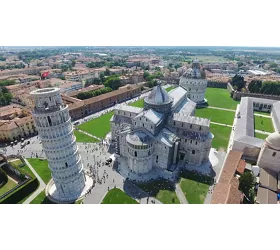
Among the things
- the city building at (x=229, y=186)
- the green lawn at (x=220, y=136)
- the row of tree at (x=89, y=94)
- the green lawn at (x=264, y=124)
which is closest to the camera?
the city building at (x=229, y=186)

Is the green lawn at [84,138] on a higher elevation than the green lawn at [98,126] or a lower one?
higher

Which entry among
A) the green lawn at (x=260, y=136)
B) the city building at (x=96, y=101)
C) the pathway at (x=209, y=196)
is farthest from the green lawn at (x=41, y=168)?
the green lawn at (x=260, y=136)

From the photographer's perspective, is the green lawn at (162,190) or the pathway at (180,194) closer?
the pathway at (180,194)

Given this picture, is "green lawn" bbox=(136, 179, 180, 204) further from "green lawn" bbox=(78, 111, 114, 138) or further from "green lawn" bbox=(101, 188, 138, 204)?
"green lawn" bbox=(78, 111, 114, 138)

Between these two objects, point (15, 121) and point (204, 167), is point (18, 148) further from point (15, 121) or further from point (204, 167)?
point (204, 167)

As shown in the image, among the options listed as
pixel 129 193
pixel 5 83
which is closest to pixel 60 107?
pixel 129 193

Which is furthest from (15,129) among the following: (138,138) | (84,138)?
(138,138)

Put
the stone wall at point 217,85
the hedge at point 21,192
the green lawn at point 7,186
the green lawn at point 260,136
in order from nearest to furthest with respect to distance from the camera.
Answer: the hedge at point 21,192
the green lawn at point 7,186
the green lawn at point 260,136
the stone wall at point 217,85

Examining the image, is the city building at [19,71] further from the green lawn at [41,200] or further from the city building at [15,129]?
the green lawn at [41,200]
